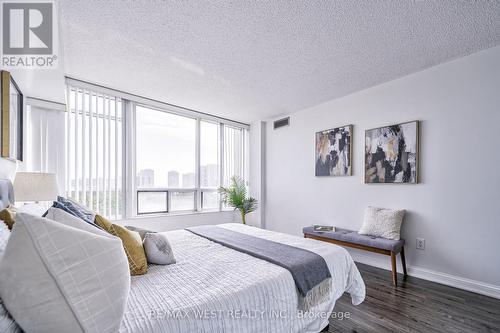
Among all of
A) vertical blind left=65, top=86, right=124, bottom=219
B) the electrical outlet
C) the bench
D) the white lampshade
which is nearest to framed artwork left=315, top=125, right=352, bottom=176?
the bench

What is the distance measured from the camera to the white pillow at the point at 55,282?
0.75m

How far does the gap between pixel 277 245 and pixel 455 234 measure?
2188 mm

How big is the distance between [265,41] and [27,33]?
199cm

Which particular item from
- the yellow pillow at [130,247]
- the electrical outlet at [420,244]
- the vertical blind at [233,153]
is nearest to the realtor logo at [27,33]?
the yellow pillow at [130,247]

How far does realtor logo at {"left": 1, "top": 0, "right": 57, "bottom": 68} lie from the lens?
5.37ft

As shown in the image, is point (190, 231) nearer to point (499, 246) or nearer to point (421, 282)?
point (421, 282)

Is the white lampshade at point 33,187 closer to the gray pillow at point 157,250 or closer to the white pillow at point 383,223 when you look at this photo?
the gray pillow at point 157,250

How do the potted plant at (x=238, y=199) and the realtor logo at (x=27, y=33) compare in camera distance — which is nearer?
the realtor logo at (x=27, y=33)

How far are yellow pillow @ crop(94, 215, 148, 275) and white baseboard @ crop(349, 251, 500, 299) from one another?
120 inches

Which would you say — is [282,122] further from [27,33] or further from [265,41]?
[27,33]

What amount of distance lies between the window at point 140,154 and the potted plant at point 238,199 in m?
0.23

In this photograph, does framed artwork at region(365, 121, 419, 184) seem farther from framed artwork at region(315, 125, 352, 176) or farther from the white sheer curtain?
the white sheer curtain

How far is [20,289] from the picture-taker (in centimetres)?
75

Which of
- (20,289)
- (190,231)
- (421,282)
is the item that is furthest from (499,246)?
(20,289)
